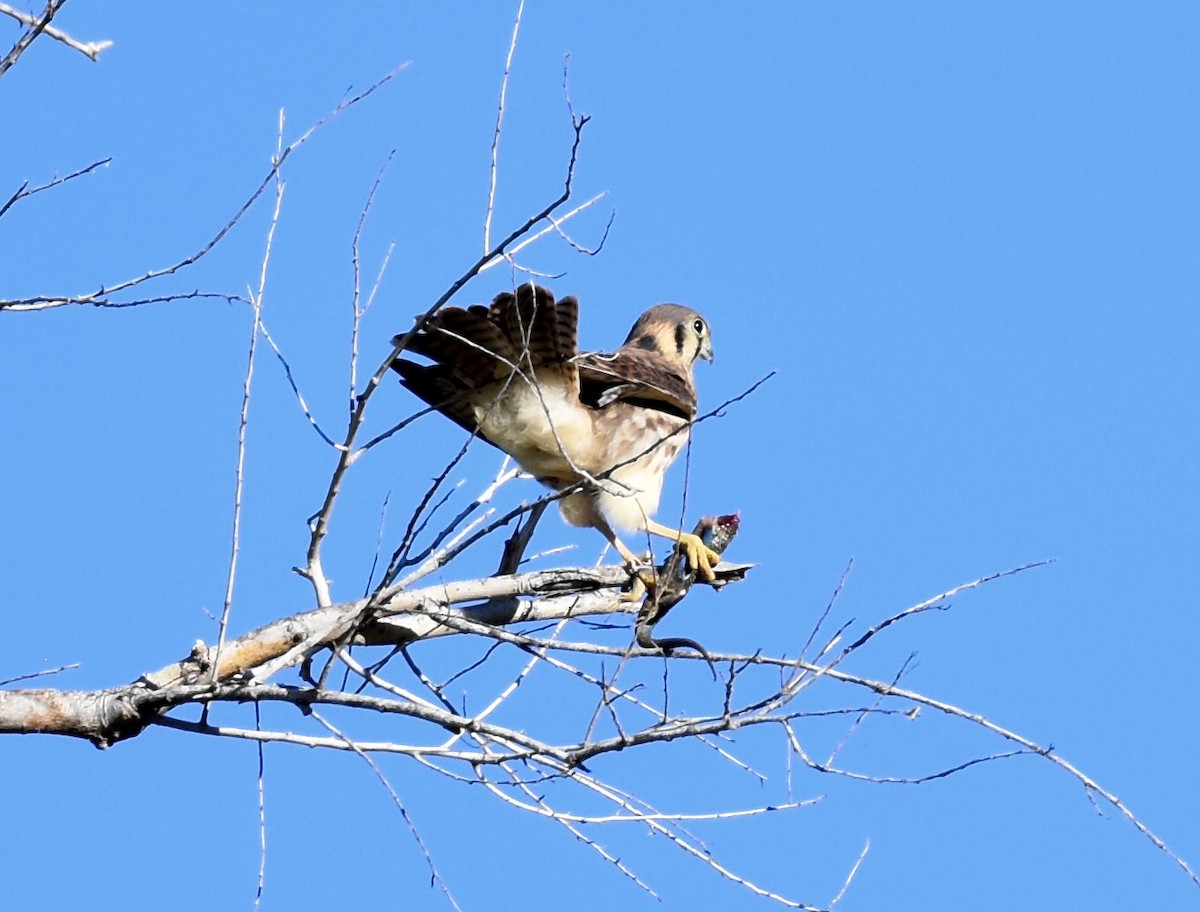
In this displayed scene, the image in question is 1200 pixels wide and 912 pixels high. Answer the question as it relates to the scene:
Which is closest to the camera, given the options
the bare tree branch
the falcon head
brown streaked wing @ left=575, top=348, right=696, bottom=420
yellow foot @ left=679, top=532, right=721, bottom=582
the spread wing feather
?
the bare tree branch

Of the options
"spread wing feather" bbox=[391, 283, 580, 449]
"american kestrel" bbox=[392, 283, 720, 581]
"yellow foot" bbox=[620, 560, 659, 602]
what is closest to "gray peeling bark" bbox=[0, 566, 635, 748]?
"yellow foot" bbox=[620, 560, 659, 602]

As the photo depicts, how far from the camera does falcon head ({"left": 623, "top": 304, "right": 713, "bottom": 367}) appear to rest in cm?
597

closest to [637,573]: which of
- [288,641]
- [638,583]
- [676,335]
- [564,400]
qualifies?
[638,583]

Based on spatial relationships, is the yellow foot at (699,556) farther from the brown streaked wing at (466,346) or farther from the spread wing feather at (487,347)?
the brown streaked wing at (466,346)

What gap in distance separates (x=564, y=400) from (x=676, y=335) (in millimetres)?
1217

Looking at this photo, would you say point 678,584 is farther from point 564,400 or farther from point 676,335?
point 676,335

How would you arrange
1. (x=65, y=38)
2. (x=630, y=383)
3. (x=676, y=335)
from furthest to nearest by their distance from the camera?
(x=676, y=335)
(x=630, y=383)
(x=65, y=38)

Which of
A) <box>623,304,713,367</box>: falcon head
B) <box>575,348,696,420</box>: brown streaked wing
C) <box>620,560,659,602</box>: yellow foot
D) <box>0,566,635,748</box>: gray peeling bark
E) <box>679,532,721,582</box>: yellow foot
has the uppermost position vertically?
<box>623,304,713,367</box>: falcon head

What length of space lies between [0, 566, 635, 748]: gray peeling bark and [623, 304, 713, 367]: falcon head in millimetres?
1715

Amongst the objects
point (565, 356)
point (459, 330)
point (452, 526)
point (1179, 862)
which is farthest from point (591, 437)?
point (1179, 862)

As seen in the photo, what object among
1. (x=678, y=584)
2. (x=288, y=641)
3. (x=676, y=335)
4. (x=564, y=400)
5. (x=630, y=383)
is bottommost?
(x=288, y=641)

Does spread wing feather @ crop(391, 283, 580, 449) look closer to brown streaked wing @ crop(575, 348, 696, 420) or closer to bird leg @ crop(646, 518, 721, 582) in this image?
brown streaked wing @ crop(575, 348, 696, 420)

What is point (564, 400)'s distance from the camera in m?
4.90

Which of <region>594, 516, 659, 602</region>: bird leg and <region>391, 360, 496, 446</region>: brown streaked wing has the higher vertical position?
<region>391, 360, 496, 446</region>: brown streaked wing
